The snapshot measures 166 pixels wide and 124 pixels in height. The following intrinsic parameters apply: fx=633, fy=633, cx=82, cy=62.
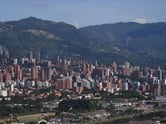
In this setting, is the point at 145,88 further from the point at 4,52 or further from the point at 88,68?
the point at 4,52

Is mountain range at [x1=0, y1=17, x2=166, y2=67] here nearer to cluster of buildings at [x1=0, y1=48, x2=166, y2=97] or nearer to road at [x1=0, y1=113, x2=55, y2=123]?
cluster of buildings at [x1=0, y1=48, x2=166, y2=97]

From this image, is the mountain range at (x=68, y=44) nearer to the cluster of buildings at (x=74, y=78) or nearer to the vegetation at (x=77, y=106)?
the cluster of buildings at (x=74, y=78)

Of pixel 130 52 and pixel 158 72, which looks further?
pixel 130 52

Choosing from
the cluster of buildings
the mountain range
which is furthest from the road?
the mountain range

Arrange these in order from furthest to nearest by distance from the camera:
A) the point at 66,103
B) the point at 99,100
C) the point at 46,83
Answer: the point at 46,83 → the point at 99,100 → the point at 66,103

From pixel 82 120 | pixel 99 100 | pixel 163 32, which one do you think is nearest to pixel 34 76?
pixel 99 100
